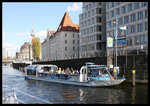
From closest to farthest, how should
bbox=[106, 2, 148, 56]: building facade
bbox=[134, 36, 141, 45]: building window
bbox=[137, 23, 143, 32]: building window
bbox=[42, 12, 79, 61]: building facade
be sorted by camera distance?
bbox=[106, 2, 148, 56]: building facade, bbox=[137, 23, 143, 32]: building window, bbox=[134, 36, 141, 45]: building window, bbox=[42, 12, 79, 61]: building facade

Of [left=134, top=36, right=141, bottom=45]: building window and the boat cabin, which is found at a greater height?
[left=134, top=36, right=141, bottom=45]: building window

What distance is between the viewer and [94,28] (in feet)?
243

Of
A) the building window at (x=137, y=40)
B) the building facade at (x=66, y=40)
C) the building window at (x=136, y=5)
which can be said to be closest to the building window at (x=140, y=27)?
the building window at (x=137, y=40)

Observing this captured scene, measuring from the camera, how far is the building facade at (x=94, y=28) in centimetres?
7306

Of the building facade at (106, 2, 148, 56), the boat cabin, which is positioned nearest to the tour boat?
the boat cabin

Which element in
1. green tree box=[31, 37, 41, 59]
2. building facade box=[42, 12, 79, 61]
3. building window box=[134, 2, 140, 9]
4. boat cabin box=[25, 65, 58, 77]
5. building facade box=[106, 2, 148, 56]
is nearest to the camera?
boat cabin box=[25, 65, 58, 77]

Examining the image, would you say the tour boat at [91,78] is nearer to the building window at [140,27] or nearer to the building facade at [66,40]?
the building window at [140,27]

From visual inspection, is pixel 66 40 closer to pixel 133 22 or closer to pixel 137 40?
pixel 133 22

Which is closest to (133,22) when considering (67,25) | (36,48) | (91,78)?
(91,78)

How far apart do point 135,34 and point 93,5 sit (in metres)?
23.2

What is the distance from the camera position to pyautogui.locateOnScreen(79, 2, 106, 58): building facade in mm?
73062

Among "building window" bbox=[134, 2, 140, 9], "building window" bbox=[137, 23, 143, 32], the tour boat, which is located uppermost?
"building window" bbox=[134, 2, 140, 9]

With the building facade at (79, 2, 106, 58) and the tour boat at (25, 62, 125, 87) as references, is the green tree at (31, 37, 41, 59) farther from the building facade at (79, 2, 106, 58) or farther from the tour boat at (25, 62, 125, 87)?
the tour boat at (25, 62, 125, 87)

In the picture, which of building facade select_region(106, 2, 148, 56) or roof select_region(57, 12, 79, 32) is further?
roof select_region(57, 12, 79, 32)
